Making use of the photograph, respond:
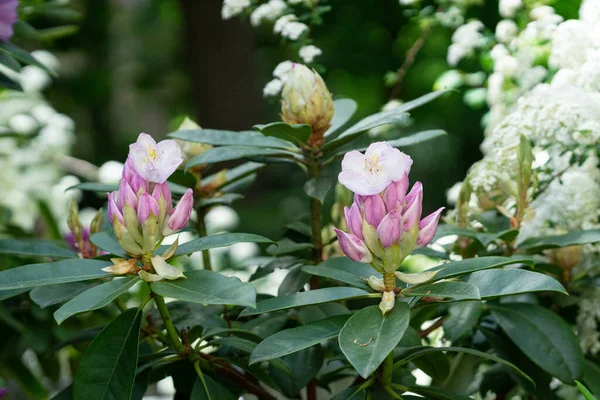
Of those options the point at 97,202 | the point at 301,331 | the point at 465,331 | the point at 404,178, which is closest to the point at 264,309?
the point at 301,331

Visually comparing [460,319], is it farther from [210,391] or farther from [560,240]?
[210,391]

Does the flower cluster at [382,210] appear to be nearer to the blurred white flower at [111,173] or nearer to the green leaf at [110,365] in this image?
Answer: the green leaf at [110,365]

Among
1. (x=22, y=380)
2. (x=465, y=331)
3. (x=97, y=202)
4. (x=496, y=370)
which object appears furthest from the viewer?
(x=97, y=202)

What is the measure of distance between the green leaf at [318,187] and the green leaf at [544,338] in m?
0.23

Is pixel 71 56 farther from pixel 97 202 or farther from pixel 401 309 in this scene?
pixel 401 309

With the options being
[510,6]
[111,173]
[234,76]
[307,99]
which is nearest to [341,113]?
[307,99]

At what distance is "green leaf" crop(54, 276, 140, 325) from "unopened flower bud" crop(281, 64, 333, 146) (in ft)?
0.83

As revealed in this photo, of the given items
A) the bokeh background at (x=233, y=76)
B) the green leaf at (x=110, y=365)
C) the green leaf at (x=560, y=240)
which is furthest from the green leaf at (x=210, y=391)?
the bokeh background at (x=233, y=76)

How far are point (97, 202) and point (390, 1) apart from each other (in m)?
2.20

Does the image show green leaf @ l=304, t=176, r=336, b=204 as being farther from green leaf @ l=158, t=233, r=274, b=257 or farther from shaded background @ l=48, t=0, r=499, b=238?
shaded background @ l=48, t=0, r=499, b=238

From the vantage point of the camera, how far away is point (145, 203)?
58 cm

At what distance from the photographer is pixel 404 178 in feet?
1.89

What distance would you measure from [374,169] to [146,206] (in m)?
0.18

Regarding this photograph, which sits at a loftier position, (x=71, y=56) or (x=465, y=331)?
(x=465, y=331)
